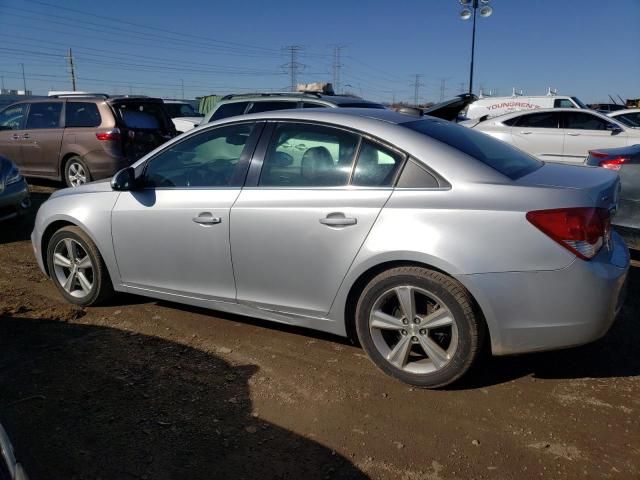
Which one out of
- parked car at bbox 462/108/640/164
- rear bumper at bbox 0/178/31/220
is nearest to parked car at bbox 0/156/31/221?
rear bumper at bbox 0/178/31/220

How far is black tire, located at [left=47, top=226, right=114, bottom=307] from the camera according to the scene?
4227 millimetres

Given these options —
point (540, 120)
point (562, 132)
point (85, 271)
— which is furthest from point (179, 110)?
point (85, 271)

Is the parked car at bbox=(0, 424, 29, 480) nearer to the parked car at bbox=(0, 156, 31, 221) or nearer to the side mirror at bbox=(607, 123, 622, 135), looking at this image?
the parked car at bbox=(0, 156, 31, 221)

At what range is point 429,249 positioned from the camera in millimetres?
2910

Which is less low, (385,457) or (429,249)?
(429,249)

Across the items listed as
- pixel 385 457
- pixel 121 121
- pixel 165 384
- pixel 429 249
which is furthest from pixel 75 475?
pixel 121 121

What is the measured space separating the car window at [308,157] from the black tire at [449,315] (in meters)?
0.67

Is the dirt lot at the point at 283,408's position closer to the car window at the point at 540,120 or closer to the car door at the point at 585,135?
the car door at the point at 585,135

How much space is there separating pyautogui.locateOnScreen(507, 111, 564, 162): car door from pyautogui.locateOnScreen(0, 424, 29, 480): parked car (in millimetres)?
10232

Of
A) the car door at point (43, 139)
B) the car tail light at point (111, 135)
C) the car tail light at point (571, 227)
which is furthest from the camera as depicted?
the car door at point (43, 139)

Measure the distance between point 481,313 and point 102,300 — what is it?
117 inches

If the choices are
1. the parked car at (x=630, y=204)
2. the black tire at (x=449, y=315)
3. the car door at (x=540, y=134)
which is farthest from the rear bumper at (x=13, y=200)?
the car door at (x=540, y=134)

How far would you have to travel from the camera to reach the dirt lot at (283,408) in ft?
8.27

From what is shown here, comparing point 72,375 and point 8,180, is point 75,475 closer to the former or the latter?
point 72,375
